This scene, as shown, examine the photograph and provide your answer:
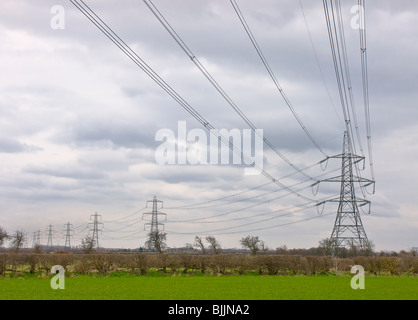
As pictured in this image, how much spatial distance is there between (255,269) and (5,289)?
3614cm

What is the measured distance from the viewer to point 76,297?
28938mm

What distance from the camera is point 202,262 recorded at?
2494 inches

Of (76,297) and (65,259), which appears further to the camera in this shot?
(65,259)

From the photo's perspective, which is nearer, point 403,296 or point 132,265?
point 403,296
